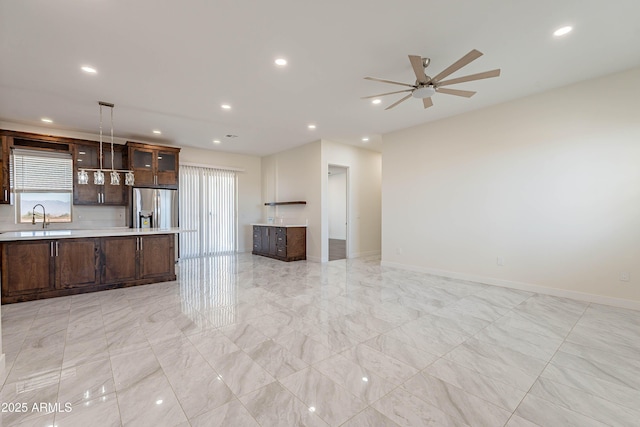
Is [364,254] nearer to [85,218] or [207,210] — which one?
[207,210]

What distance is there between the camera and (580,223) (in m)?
3.71

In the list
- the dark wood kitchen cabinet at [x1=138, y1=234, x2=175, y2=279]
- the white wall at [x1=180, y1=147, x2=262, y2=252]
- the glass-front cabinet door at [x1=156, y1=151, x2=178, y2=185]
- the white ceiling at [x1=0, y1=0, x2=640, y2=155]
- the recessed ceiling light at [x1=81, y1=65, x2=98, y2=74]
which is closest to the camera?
the white ceiling at [x1=0, y1=0, x2=640, y2=155]

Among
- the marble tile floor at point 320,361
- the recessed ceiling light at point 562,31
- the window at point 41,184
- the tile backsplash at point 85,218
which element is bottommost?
the marble tile floor at point 320,361

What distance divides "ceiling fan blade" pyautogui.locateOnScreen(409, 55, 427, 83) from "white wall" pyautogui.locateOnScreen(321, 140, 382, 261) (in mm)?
3703

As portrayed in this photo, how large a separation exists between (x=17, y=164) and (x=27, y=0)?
470 centimetres

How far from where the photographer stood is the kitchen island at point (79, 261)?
3.62 metres

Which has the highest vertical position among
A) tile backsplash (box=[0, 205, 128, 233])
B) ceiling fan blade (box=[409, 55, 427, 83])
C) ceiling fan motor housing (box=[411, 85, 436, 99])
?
ceiling fan blade (box=[409, 55, 427, 83])

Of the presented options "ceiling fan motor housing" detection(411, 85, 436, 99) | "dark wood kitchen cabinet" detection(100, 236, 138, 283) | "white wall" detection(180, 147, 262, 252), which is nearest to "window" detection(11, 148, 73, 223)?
"dark wood kitchen cabinet" detection(100, 236, 138, 283)

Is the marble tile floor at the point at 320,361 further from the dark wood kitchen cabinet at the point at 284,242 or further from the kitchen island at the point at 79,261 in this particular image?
the dark wood kitchen cabinet at the point at 284,242

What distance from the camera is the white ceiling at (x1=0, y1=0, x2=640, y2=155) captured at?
7.65ft

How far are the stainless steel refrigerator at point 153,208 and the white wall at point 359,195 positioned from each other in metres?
3.54

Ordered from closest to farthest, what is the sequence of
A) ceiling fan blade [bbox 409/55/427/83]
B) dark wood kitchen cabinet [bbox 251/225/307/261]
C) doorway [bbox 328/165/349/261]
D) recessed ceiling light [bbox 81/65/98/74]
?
ceiling fan blade [bbox 409/55/427/83]
recessed ceiling light [bbox 81/65/98/74]
dark wood kitchen cabinet [bbox 251/225/307/261]
doorway [bbox 328/165/349/261]

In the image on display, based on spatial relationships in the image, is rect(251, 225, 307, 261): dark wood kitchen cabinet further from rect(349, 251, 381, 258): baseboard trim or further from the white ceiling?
the white ceiling

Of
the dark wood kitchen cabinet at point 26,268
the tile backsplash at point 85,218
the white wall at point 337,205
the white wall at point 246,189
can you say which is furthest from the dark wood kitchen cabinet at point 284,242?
the white wall at point 337,205
